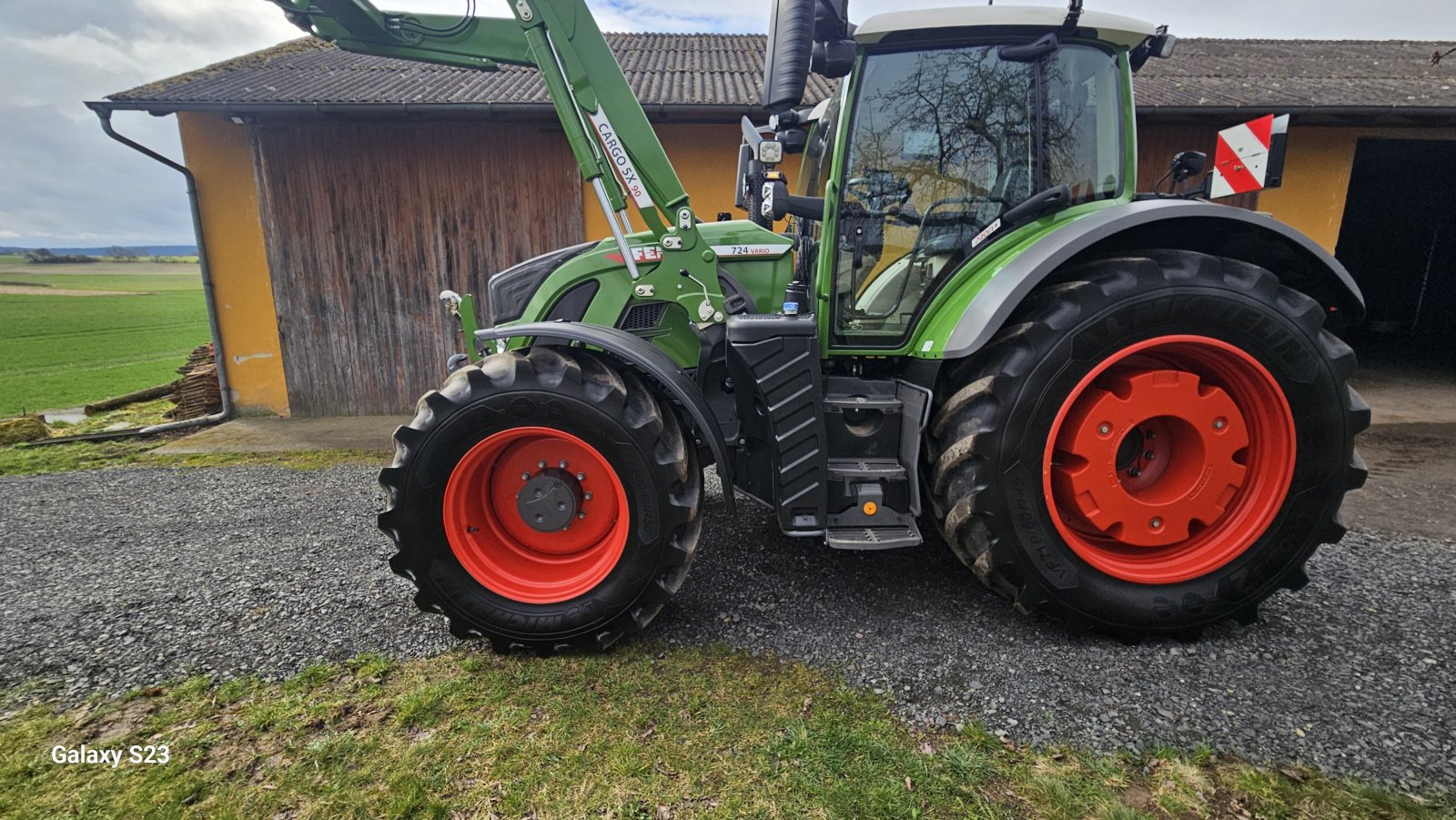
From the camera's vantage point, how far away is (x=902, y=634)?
2.29 metres

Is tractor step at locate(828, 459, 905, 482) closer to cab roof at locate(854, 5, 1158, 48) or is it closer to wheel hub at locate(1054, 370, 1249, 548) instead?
wheel hub at locate(1054, 370, 1249, 548)

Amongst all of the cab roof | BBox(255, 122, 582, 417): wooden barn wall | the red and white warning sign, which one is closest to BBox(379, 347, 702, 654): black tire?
the cab roof

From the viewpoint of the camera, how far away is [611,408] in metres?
2.12

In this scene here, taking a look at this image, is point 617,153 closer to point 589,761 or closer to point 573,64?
point 573,64

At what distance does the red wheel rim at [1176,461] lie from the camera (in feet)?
7.04

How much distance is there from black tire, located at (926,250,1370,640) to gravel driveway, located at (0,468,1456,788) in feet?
0.62

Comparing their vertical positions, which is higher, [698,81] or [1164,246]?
[698,81]

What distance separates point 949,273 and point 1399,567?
8.28 ft

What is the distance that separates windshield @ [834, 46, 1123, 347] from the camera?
7.53 feet

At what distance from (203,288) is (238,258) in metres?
0.47

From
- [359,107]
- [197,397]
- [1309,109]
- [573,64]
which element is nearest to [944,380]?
[573,64]

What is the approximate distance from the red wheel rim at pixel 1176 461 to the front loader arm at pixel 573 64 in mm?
1693

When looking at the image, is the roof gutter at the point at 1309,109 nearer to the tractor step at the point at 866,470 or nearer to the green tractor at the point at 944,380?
the green tractor at the point at 944,380

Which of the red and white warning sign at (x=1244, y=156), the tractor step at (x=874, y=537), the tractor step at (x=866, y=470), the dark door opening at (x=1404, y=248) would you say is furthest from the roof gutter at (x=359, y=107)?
the dark door opening at (x=1404, y=248)
